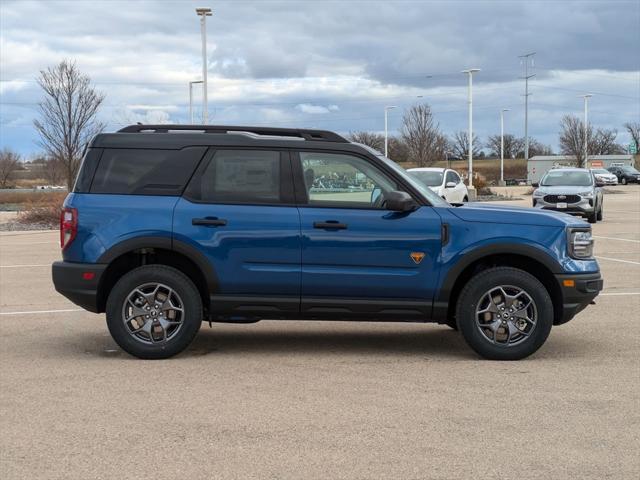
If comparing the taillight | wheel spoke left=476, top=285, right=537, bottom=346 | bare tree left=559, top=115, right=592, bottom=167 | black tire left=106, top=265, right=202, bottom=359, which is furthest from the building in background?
the taillight

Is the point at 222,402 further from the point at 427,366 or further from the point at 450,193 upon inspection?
the point at 450,193

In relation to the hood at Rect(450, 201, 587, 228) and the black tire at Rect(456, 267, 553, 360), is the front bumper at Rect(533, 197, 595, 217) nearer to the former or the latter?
the hood at Rect(450, 201, 587, 228)

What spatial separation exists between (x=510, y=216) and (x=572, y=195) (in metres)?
18.6

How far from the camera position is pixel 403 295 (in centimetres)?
721

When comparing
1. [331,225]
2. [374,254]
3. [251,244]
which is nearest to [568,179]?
[374,254]

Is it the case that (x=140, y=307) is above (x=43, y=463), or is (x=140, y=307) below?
above

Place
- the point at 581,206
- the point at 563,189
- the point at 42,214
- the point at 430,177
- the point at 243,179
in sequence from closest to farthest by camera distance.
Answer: the point at 243,179 → the point at 430,177 → the point at 581,206 → the point at 563,189 → the point at 42,214

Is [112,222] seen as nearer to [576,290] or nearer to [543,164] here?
[576,290]

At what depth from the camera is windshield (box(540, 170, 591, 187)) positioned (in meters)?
26.0

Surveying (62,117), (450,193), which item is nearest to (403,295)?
(450,193)

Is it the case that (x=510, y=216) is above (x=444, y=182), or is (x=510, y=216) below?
below

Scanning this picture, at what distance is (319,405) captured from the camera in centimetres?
586

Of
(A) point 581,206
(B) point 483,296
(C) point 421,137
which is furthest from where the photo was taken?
(C) point 421,137

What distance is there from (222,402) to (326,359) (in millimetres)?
1597
